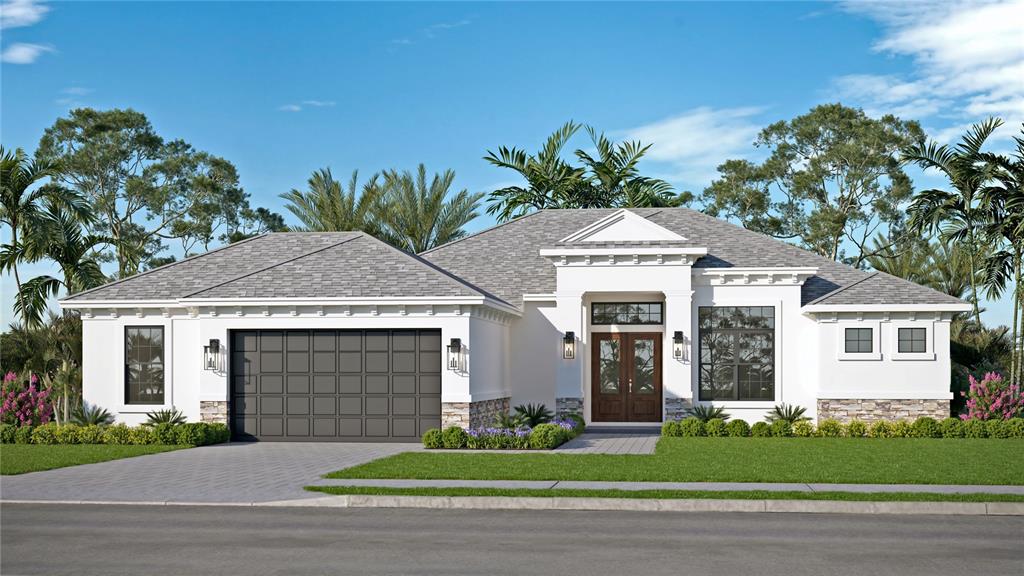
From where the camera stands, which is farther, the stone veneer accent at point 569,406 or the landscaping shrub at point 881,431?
the stone veneer accent at point 569,406

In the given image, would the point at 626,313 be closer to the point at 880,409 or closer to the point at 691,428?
the point at 691,428

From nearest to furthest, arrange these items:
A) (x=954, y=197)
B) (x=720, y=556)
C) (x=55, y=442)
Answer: (x=720, y=556), (x=55, y=442), (x=954, y=197)

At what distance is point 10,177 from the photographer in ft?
95.3

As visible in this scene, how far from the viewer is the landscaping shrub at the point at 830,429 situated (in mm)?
26141

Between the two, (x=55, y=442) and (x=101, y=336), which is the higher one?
(x=101, y=336)

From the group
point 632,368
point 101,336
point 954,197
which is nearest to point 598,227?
point 632,368

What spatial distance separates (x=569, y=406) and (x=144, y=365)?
1111 cm

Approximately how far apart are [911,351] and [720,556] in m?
18.2

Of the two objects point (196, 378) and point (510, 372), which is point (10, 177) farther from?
point (510, 372)

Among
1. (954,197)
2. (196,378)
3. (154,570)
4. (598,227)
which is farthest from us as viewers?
(954,197)

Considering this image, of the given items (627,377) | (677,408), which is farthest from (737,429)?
(627,377)

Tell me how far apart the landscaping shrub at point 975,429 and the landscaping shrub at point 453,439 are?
12464mm

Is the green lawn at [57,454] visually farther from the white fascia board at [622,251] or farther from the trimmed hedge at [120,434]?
the white fascia board at [622,251]

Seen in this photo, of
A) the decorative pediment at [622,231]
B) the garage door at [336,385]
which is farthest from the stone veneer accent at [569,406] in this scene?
the garage door at [336,385]
